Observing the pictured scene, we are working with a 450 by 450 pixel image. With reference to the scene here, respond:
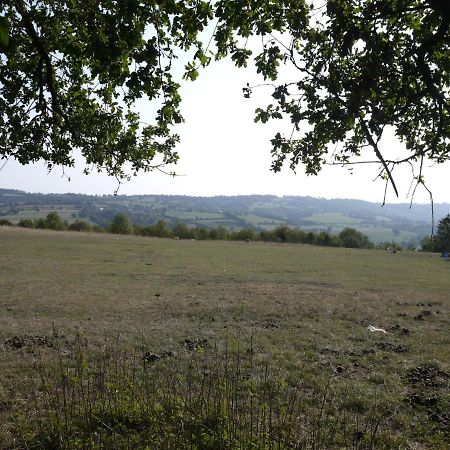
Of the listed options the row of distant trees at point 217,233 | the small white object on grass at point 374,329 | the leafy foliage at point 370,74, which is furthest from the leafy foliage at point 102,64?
the row of distant trees at point 217,233

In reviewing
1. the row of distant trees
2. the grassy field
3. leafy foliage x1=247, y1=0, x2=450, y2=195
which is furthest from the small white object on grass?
the row of distant trees

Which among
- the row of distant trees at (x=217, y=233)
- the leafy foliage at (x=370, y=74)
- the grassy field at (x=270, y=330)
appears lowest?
the row of distant trees at (x=217, y=233)

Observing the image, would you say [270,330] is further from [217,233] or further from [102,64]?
[217,233]

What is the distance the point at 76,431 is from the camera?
6199mm

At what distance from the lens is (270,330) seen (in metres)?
14.3

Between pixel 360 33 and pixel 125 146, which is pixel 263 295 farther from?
pixel 360 33

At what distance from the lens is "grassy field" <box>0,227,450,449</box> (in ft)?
27.0

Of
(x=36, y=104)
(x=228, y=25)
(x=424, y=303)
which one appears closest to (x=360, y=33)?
(x=228, y=25)

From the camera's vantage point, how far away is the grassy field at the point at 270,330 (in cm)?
823

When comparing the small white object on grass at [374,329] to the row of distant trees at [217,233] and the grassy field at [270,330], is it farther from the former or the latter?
the row of distant trees at [217,233]

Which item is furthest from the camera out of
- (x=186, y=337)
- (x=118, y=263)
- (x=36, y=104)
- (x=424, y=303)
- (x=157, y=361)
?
(x=118, y=263)

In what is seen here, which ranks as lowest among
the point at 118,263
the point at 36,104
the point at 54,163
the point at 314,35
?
the point at 118,263

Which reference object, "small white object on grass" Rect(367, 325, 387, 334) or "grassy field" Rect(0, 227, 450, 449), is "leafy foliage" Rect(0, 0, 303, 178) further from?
"small white object on grass" Rect(367, 325, 387, 334)

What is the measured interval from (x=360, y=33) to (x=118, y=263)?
3073 cm
